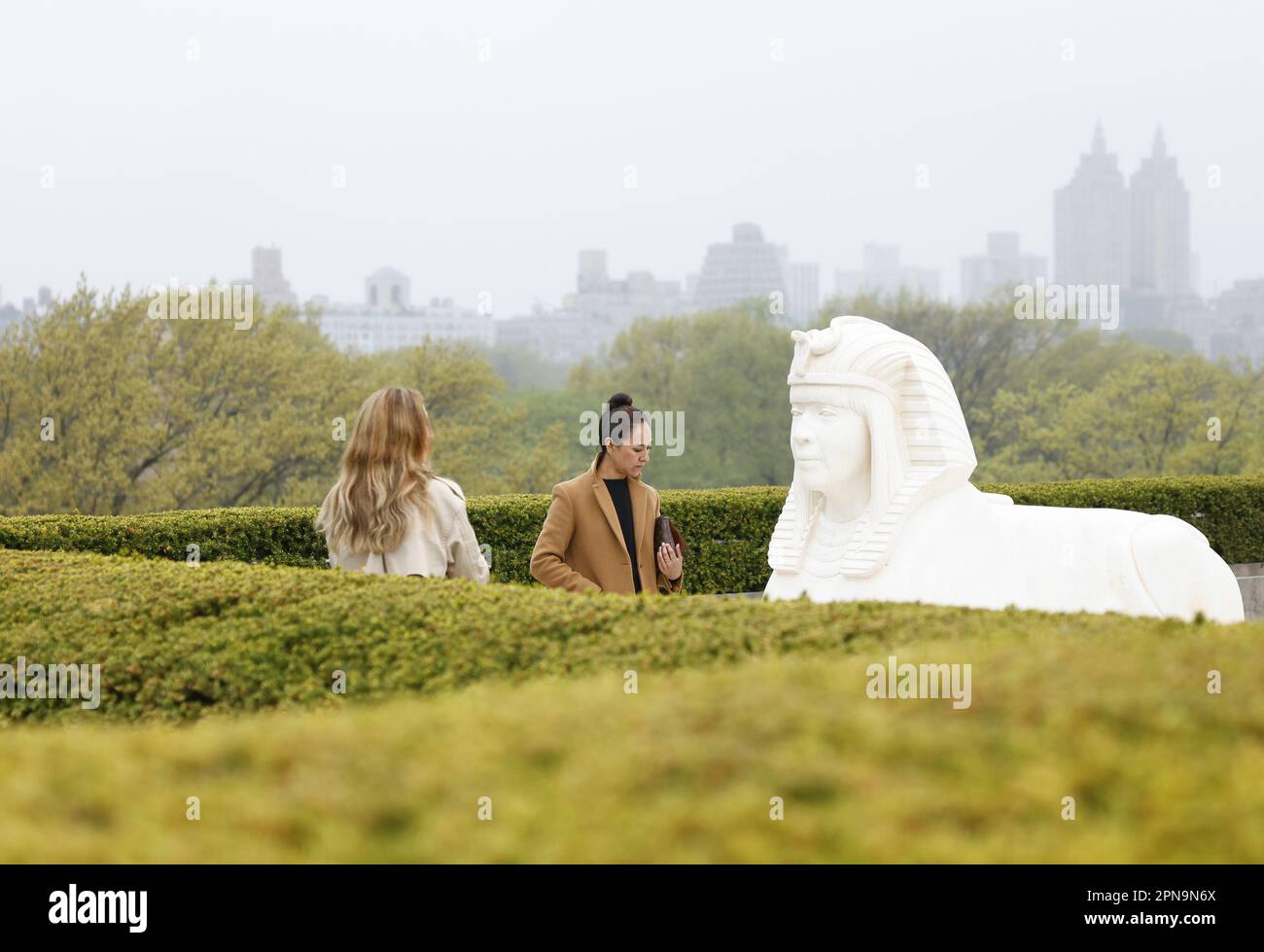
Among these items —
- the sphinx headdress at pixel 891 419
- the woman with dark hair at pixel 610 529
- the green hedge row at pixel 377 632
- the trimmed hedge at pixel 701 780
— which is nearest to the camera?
the trimmed hedge at pixel 701 780

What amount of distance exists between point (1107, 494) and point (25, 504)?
19776 mm

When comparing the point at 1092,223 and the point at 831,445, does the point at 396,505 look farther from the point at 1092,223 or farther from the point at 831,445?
the point at 1092,223

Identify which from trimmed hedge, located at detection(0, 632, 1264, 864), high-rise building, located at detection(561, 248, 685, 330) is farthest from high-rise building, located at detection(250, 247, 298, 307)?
trimmed hedge, located at detection(0, 632, 1264, 864)

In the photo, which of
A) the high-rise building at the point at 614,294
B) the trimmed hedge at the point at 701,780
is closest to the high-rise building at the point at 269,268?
the high-rise building at the point at 614,294

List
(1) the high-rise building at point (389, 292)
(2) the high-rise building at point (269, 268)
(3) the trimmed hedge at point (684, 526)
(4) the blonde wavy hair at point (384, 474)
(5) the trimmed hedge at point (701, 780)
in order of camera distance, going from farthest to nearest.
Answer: (1) the high-rise building at point (389, 292)
(2) the high-rise building at point (269, 268)
(3) the trimmed hedge at point (684, 526)
(4) the blonde wavy hair at point (384, 474)
(5) the trimmed hedge at point (701, 780)

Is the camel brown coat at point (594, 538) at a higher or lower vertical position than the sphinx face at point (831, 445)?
lower

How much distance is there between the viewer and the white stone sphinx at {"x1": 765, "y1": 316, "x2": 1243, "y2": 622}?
6.44 meters

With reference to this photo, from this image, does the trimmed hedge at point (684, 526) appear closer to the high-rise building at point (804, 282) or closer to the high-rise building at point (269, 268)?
the high-rise building at point (269, 268)

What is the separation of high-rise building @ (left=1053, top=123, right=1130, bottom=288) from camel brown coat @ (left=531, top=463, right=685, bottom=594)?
89865 mm

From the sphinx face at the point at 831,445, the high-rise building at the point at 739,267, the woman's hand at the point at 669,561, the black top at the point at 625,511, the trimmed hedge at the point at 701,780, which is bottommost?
the trimmed hedge at the point at 701,780

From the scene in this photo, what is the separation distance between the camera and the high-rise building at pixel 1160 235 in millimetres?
92125

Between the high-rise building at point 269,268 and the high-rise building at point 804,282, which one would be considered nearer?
the high-rise building at point 269,268

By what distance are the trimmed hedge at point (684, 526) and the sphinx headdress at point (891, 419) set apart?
15.6 feet

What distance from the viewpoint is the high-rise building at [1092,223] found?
303ft
